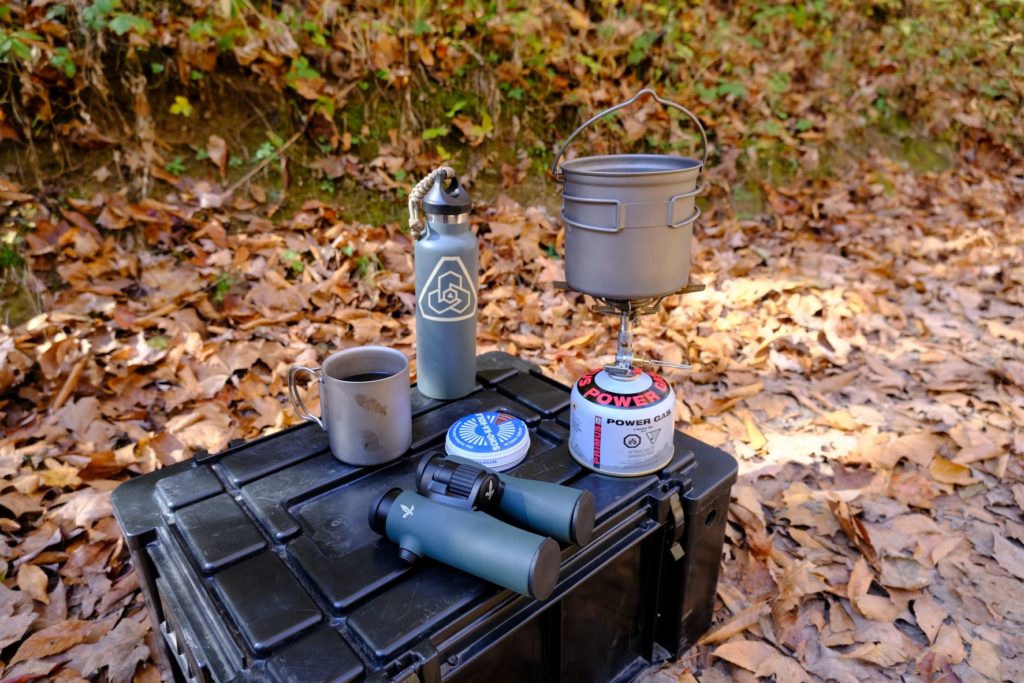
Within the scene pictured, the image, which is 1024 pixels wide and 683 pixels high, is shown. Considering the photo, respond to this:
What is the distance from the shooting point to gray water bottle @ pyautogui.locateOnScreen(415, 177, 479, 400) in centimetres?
184

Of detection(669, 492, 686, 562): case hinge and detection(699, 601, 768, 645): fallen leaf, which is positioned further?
detection(699, 601, 768, 645): fallen leaf

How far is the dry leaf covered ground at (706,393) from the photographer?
6.46 feet

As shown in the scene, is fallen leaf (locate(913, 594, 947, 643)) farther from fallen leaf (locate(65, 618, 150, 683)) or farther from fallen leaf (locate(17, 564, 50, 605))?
fallen leaf (locate(17, 564, 50, 605))

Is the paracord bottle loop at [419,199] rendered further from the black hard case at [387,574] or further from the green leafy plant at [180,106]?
the green leafy plant at [180,106]

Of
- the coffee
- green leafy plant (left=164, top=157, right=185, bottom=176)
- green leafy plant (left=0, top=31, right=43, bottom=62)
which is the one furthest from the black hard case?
green leafy plant (left=0, top=31, right=43, bottom=62)

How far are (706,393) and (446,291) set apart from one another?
169 centimetres

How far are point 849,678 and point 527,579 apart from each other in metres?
1.25

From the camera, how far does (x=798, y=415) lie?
9.83ft

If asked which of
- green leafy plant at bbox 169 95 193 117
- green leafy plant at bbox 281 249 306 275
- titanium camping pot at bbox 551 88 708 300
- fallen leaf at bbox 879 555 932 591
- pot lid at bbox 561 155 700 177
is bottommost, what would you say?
fallen leaf at bbox 879 555 932 591

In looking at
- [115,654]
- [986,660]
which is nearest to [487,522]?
[115,654]

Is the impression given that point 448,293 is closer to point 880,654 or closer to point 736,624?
point 736,624

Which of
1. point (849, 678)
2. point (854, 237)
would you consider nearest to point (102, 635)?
point (849, 678)

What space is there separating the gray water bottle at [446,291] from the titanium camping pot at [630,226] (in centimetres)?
36

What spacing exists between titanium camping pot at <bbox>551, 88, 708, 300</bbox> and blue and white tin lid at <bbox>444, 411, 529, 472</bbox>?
16.2 inches
